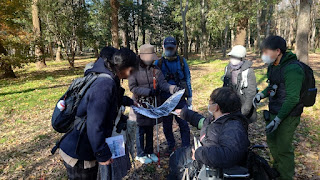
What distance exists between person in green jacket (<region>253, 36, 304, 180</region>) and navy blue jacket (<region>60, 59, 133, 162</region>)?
2.08 meters

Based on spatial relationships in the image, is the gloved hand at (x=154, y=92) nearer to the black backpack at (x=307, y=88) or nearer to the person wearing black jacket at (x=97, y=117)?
the person wearing black jacket at (x=97, y=117)

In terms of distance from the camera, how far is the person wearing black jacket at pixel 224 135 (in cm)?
189

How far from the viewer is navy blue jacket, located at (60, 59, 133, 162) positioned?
6.22 ft

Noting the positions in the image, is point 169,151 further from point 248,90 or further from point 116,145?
point 116,145

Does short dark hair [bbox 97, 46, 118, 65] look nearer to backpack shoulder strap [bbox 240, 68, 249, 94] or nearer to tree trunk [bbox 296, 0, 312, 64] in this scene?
backpack shoulder strap [bbox 240, 68, 249, 94]

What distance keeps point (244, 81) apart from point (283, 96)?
0.69 metres

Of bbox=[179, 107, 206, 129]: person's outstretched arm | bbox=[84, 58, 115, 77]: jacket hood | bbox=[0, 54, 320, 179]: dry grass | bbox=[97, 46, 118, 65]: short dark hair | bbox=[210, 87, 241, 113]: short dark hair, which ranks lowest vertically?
bbox=[0, 54, 320, 179]: dry grass

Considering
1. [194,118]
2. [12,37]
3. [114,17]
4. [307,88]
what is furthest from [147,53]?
[114,17]

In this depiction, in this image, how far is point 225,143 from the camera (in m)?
1.92

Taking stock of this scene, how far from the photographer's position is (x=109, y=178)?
2242mm

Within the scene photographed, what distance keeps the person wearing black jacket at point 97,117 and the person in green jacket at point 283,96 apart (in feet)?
6.24

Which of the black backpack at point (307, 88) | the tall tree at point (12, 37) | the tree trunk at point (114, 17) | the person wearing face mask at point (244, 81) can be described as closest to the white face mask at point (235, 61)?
the person wearing face mask at point (244, 81)

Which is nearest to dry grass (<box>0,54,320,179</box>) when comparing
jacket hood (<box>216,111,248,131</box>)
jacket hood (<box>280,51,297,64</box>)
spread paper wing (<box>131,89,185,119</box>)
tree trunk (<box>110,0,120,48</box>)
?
spread paper wing (<box>131,89,185,119</box>)

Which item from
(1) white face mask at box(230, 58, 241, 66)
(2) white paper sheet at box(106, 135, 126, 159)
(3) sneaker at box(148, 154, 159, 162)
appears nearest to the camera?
(2) white paper sheet at box(106, 135, 126, 159)
